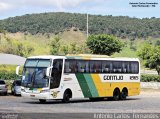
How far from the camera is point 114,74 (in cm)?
3741

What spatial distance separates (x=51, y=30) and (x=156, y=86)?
86.3 meters

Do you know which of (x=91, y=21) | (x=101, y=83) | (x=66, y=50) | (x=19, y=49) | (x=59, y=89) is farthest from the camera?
(x=91, y=21)

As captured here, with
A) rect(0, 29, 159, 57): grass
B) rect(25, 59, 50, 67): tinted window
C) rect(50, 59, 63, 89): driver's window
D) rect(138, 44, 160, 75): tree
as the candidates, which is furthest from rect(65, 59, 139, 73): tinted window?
rect(0, 29, 159, 57): grass

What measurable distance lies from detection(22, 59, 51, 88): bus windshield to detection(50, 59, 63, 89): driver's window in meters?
0.46

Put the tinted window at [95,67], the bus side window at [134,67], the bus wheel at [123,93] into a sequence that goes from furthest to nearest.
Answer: the bus side window at [134,67] < the bus wheel at [123,93] < the tinted window at [95,67]

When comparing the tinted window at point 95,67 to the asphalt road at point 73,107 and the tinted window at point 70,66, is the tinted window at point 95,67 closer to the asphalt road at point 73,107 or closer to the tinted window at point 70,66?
the tinted window at point 70,66

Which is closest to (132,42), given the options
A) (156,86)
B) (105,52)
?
(105,52)

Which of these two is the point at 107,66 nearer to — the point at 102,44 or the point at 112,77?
the point at 112,77

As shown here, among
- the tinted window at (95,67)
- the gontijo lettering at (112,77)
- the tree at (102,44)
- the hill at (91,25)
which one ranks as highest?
the hill at (91,25)

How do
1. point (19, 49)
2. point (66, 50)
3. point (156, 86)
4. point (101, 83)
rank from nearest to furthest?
point (101, 83), point (156, 86), point (66, 50), point (19, 49)

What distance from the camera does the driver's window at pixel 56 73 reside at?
32188mm

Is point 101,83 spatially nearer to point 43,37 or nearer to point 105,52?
point 105,52

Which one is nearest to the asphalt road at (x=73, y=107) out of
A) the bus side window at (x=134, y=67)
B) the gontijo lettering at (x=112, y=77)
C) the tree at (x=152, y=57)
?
the gontijo lettering at (x=112, y=77)

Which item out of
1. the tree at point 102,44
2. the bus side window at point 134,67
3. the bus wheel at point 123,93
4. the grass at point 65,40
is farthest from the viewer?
the grass at point 65,40
